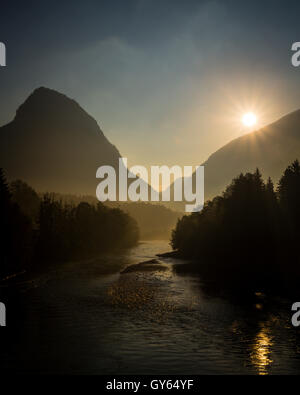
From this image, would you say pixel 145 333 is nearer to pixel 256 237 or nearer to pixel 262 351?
pixel 262 351

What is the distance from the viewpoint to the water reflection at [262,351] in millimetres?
23675

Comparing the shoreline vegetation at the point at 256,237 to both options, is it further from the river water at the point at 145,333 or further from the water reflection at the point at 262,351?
the water reflection at the point at 262,351

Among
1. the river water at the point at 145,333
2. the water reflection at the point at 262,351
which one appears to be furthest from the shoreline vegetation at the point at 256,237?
the water reflection at the point at 262,351

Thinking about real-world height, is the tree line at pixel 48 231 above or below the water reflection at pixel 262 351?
above

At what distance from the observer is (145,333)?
31625mm

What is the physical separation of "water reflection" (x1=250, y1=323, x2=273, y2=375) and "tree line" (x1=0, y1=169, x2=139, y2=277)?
48.9 m

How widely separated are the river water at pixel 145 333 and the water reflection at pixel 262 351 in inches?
2.6

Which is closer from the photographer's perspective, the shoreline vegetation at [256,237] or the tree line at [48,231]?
the shoreline vegetation at [256,237]

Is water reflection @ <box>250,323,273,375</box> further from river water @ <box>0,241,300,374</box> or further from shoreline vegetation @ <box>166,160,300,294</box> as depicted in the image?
shoreline vegetation @ <box>166,160,300,294</box>

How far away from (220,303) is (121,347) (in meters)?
19.6

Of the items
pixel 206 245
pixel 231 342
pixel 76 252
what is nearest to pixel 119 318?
pixel 231 342

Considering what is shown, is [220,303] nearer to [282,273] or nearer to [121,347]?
[121,347]

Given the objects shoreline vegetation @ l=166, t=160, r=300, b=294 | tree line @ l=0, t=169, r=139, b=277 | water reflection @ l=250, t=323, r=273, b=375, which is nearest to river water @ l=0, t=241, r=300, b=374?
water reflection @ l=250, t=323, r=273, b=375
